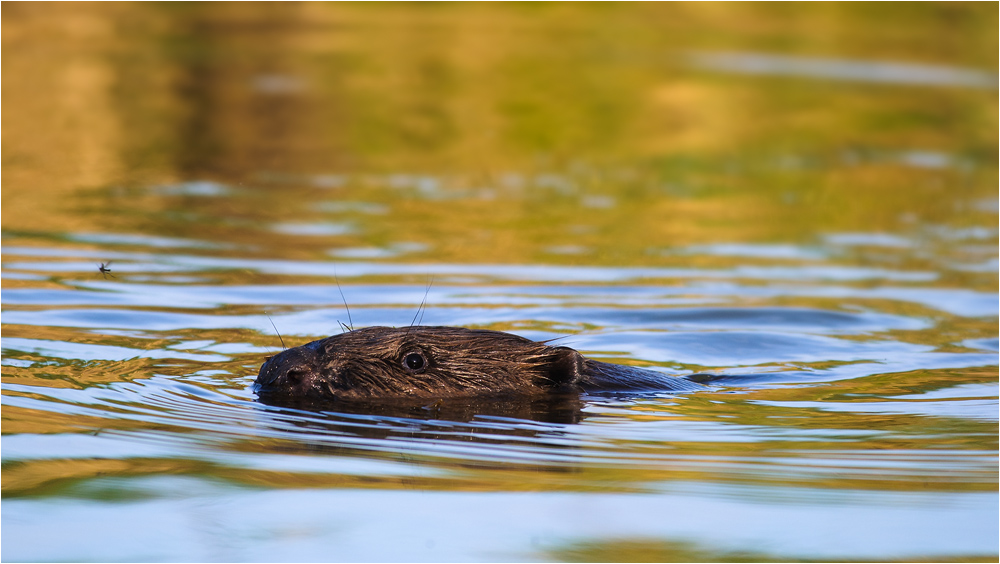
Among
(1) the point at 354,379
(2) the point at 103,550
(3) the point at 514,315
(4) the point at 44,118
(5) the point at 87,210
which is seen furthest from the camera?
(4) the point at 44,118

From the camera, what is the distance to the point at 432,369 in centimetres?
693

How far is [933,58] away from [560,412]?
75.3 ft

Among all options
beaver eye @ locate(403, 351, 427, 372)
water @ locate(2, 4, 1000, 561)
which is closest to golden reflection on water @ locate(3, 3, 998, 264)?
water @ locate(2, 4, 1000, 561)

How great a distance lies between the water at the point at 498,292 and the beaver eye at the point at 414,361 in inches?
11.0

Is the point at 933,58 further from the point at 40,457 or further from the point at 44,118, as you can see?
the point at 40,457

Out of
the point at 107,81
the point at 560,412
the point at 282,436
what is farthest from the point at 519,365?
the point at 107,81

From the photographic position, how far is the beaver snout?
661 cm

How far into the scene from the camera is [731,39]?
2919 cm

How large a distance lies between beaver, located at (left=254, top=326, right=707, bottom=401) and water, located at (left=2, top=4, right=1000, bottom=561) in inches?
7.0

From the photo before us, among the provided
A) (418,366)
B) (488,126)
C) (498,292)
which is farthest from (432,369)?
(488,126)

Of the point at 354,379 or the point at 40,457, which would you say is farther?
the point at 354,379

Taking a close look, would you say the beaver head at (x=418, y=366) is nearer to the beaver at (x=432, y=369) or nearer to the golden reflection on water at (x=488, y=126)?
the beaver at (x=432, y=369)

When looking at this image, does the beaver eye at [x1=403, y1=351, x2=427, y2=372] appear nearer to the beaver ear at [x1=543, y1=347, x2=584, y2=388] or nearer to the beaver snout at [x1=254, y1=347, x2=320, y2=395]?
the beaver snout at [x1=254, y1=347, x2=320, y2=395]

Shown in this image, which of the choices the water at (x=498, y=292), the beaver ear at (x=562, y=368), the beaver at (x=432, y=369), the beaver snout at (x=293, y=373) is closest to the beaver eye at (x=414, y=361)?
the beaver at (x=432, y=369)
